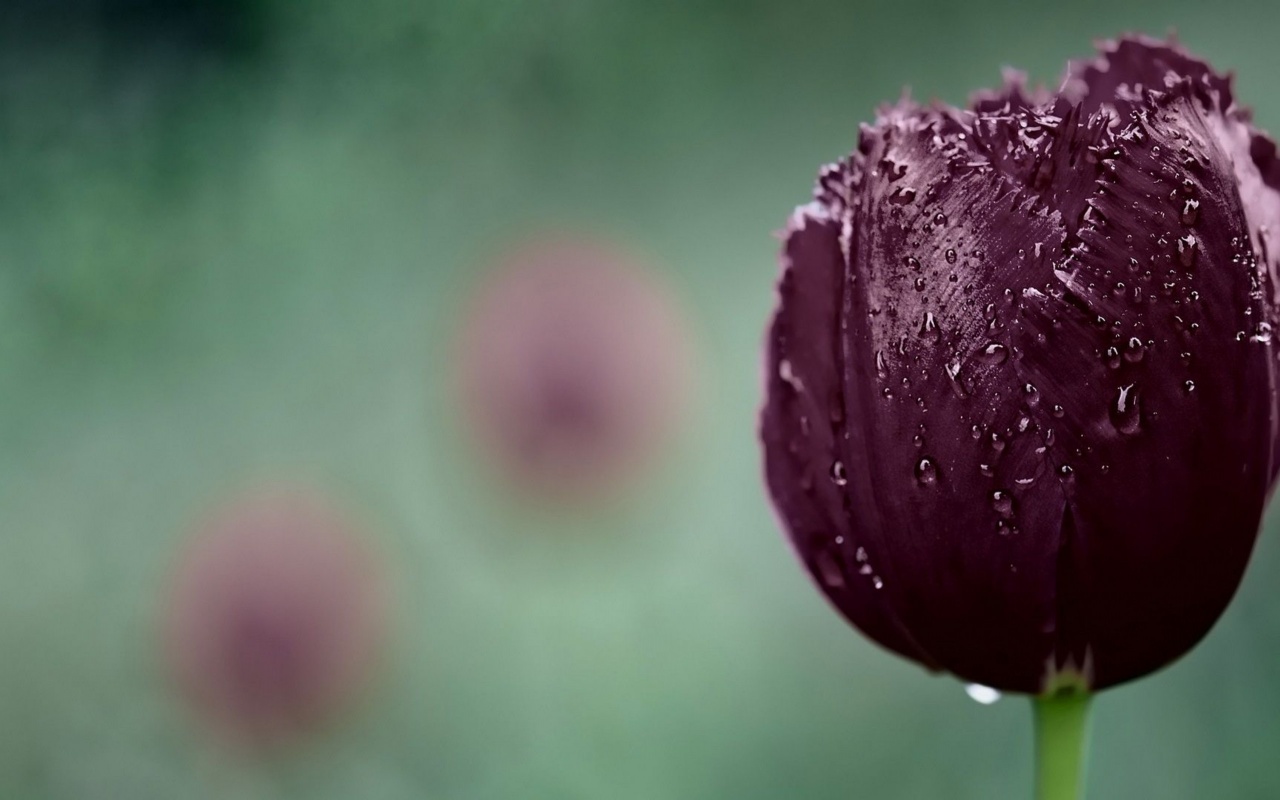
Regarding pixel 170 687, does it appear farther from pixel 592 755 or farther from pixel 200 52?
pixel 200 52

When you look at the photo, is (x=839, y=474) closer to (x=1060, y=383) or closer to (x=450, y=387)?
(x=1060, y=383)

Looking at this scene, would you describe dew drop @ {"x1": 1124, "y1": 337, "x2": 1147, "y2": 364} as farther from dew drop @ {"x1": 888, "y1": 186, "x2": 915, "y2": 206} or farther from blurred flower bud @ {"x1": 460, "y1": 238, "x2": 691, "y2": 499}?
blurred flower bud @ {"x1": 460, "y1": 238, "x2": 691, "y2": 499}

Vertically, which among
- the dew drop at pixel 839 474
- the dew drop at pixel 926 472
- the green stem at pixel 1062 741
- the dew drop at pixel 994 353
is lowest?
the green stem at pixel 1062 741

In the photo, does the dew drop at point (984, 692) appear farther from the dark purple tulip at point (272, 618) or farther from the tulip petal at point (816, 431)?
the dark purple tulip at point (272, 618)

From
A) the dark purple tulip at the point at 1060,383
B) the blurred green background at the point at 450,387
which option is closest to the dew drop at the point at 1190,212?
the dark purple tulip at the point at 1060,383

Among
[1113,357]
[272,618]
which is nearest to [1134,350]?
[1113,357]

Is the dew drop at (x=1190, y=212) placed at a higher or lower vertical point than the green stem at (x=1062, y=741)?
higher

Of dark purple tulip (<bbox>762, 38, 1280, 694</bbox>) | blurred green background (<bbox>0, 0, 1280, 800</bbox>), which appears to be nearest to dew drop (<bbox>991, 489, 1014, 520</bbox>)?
dark purple tulip (<bbox>762, 38, 1280, 694</bbox>)
